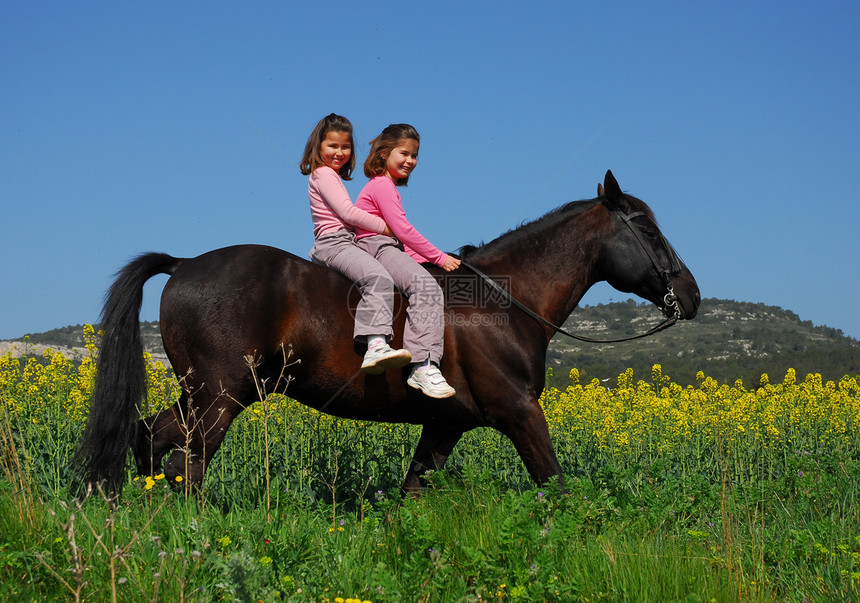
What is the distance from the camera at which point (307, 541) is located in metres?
3.16

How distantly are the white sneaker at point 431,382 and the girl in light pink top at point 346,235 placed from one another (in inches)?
5.1

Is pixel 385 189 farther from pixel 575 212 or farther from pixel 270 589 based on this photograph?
pixel 270 589

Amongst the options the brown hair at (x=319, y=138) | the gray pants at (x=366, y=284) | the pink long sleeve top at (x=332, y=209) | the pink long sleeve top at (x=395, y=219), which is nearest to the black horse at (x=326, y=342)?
the gray pants at (x=366, y=284)

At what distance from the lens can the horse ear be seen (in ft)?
16.0

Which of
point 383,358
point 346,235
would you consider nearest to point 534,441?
point 383,358

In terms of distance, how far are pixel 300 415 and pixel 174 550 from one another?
3746mm

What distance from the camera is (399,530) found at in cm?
320

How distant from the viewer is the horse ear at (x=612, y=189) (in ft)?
16.0

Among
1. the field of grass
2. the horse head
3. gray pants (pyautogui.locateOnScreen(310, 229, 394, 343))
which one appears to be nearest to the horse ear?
the horse head

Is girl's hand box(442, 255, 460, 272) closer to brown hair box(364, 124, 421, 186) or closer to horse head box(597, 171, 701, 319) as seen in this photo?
brown hair box(364, 124, 421, 186)

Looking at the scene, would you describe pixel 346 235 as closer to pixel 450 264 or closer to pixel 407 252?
pixel 407 252

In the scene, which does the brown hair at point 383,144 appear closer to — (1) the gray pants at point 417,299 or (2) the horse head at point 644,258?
(1) the gray pants at point 417,299

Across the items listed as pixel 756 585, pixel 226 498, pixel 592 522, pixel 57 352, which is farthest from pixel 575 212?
pixel 57 352

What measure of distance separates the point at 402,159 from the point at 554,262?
1335mm
